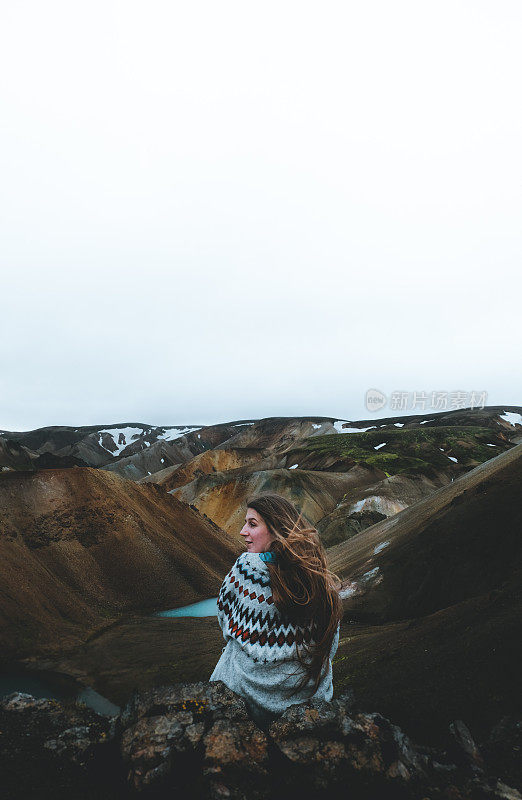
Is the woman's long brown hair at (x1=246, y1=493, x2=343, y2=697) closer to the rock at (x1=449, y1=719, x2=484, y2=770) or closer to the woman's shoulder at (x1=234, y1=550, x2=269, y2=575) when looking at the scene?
the woman's shoulder at (x1=234, y1=550, x2=269, y2=575)

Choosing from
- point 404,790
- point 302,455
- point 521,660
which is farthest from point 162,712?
point 302,455

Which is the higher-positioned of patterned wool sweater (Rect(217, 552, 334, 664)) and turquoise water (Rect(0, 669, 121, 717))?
patterned wool sweater (Rect(217, 552, 334, 664))

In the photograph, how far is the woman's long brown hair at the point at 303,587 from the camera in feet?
9.54

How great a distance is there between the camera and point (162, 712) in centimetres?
321

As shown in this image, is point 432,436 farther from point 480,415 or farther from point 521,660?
point 521,660

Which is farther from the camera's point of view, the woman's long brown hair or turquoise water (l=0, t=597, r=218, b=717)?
turquoise water (l=0, t=597, r=218, b=717)

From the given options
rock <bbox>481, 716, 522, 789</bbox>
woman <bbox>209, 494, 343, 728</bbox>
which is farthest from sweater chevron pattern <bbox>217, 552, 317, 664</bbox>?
rock <bbox>481, 716, 522, 789</bbox>

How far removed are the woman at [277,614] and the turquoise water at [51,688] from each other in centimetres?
746

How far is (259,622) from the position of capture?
9.71 ft

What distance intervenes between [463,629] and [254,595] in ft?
19.3

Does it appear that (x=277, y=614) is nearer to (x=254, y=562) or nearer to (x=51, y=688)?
(x=254, y=562)

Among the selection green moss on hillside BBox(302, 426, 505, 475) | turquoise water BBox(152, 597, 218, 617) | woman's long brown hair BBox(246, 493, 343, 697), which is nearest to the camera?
woman's long brown hair BBox(246, 493, 343, 697)

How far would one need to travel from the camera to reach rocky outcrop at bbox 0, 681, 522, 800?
2.64m

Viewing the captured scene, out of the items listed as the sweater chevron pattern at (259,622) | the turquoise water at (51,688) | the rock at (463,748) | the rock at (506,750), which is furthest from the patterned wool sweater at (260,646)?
the turquoise water at (51,688)
